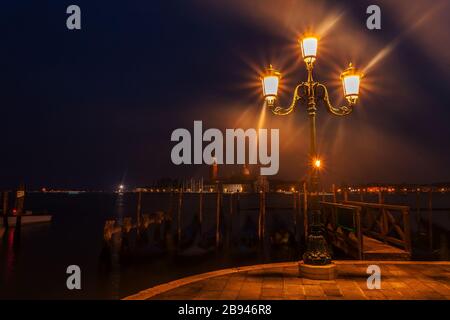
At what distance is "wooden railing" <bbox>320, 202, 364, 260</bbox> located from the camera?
33.5 feet

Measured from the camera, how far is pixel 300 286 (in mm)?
6031

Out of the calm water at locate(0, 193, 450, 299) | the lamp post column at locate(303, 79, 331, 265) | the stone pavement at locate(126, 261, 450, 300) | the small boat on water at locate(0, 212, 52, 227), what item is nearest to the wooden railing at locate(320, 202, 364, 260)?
the stone pavement at locate(126, 261, 450, 300)

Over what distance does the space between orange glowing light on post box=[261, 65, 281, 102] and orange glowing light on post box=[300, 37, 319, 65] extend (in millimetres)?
648

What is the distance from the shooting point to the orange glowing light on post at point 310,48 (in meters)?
6.73

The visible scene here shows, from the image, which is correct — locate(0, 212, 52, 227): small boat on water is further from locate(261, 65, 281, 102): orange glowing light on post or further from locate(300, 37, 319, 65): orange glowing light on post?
locate(300, 37, 319, 65): orange glowing light on post

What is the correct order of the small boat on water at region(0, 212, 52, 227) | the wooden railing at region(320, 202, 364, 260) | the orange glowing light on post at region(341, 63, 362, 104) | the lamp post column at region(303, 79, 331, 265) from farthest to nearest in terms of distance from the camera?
the small boat on water at region(0, 212, 52, 227), the wooden railing at region(320, 202, 364, 260), the orange glowing light on post at region(341, 63, 362, 104), the lamp post column at region(303, 79, 331, 265)

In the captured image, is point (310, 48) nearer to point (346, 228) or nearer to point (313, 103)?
point (313, 103)

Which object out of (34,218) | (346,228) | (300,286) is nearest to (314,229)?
(300,286)

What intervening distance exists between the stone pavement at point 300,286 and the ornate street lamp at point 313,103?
0.57 m
